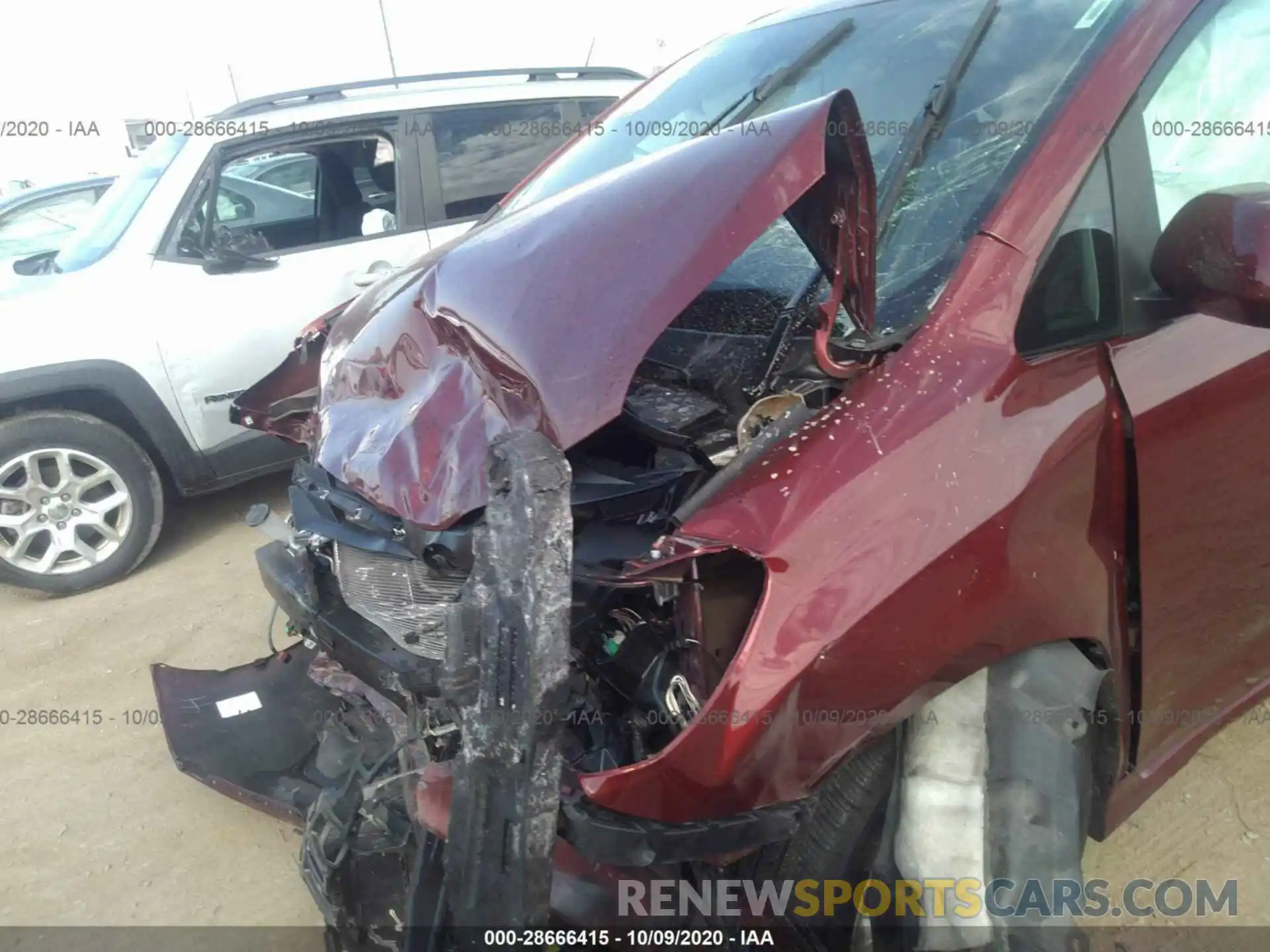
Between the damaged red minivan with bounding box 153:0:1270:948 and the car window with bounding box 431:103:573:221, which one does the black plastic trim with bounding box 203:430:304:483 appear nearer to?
the car window with bounding box 431:103:573:221

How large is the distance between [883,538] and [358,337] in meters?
1.36

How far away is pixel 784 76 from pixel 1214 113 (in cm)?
103

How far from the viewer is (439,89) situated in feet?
15.5

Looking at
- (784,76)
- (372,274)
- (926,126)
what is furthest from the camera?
(372,274)

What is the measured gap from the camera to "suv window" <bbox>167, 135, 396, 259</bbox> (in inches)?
164

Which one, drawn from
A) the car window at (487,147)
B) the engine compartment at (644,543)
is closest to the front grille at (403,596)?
the engine compartment at (644,543)

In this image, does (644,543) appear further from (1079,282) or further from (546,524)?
(1079,282)

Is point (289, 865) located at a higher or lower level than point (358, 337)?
lower

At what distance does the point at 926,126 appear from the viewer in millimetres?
1976

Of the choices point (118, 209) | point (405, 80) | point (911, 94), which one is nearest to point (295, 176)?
point (405, 80)

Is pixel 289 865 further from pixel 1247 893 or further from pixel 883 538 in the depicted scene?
pixel 1247 893

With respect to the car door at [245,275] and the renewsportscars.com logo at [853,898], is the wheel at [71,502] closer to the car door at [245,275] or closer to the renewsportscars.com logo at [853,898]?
the car door at [245,275]

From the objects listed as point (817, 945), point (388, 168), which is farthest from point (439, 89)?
point (817, 945)

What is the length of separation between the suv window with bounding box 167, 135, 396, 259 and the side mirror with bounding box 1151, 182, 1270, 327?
372cm
